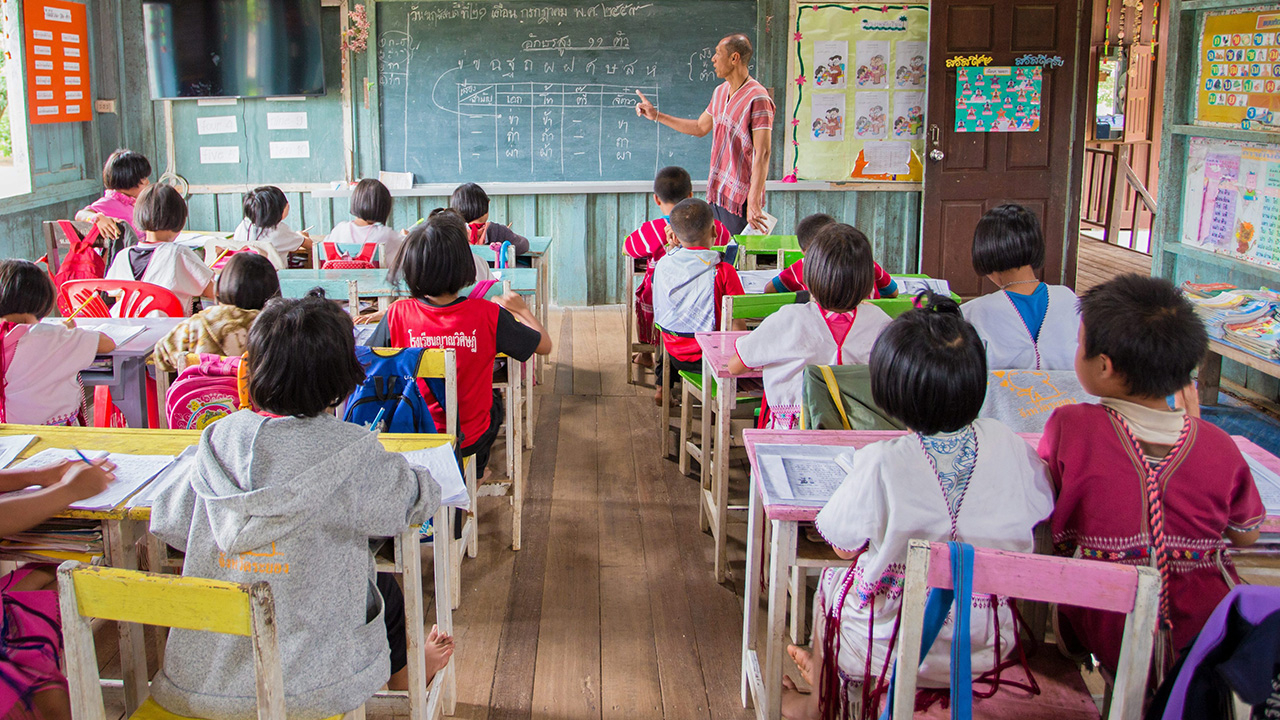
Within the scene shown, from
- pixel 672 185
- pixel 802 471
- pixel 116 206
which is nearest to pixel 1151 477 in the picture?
pixel 802 471

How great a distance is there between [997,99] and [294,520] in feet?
19.0

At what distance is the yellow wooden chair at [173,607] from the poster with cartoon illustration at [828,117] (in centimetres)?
570

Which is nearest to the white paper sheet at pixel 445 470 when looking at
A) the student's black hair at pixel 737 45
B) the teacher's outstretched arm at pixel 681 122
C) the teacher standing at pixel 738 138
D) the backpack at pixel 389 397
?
the backpack at pixel 389 397

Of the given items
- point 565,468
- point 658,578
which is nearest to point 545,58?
point 565,468

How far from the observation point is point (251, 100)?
6.30 metres

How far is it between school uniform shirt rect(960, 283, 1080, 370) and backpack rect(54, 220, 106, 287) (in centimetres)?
334

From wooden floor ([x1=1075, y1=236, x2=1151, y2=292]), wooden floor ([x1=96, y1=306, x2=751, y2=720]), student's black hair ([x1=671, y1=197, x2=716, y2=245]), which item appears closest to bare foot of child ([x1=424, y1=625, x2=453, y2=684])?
wooden floor ([x1=96, y1=306, x2=751, y2=720])

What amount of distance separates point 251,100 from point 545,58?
1.84 m

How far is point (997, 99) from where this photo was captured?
628 centimetres

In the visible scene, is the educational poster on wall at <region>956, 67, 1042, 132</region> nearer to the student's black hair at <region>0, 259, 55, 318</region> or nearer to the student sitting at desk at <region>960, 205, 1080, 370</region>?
the student sitting at desk at <region>960, 205, 1080, 370</region>

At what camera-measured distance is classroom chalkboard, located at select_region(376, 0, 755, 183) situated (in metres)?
6.26

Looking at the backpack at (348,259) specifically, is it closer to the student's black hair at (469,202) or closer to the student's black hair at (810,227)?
the student's black hair at (469,202)

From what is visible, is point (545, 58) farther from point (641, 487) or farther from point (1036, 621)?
point (1036, 621)

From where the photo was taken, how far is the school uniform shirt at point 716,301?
3.66m
